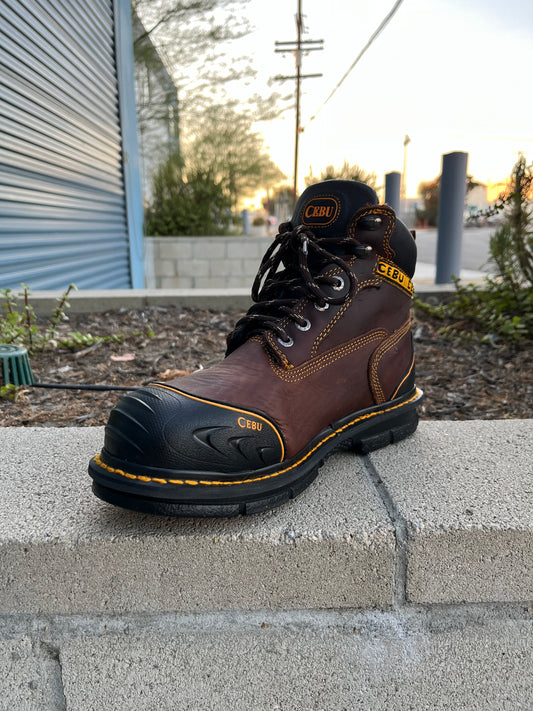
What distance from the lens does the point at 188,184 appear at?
990 centimetres

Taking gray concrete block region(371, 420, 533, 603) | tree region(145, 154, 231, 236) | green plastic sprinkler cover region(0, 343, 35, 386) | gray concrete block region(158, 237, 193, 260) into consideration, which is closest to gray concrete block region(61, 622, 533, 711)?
gray concrete block region(371, 420, 533, 603)

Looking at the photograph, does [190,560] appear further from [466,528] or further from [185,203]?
[185,203]

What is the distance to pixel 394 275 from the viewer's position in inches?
43.4

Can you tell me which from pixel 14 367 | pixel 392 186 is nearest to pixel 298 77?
pixel 392 186

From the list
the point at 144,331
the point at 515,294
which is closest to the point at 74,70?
the point at 144,331

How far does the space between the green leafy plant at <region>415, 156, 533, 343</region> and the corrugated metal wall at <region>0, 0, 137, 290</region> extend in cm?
327

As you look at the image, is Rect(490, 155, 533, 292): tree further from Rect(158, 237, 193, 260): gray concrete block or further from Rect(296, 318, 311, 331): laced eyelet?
Rect(158, 237, 193, 260): gray concrete block

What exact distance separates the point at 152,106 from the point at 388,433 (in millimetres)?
13901

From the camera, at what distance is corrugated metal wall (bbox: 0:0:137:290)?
385 cm

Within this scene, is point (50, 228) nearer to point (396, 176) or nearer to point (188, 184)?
point (396, 176)

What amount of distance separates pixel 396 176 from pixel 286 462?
246 inches

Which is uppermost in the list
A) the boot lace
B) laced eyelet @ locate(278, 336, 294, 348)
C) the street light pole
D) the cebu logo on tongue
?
the street light pole

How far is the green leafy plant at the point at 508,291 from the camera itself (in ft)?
8.43

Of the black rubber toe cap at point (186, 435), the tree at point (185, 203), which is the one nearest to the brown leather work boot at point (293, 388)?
the black rubber toe cap at point (186, 435)
